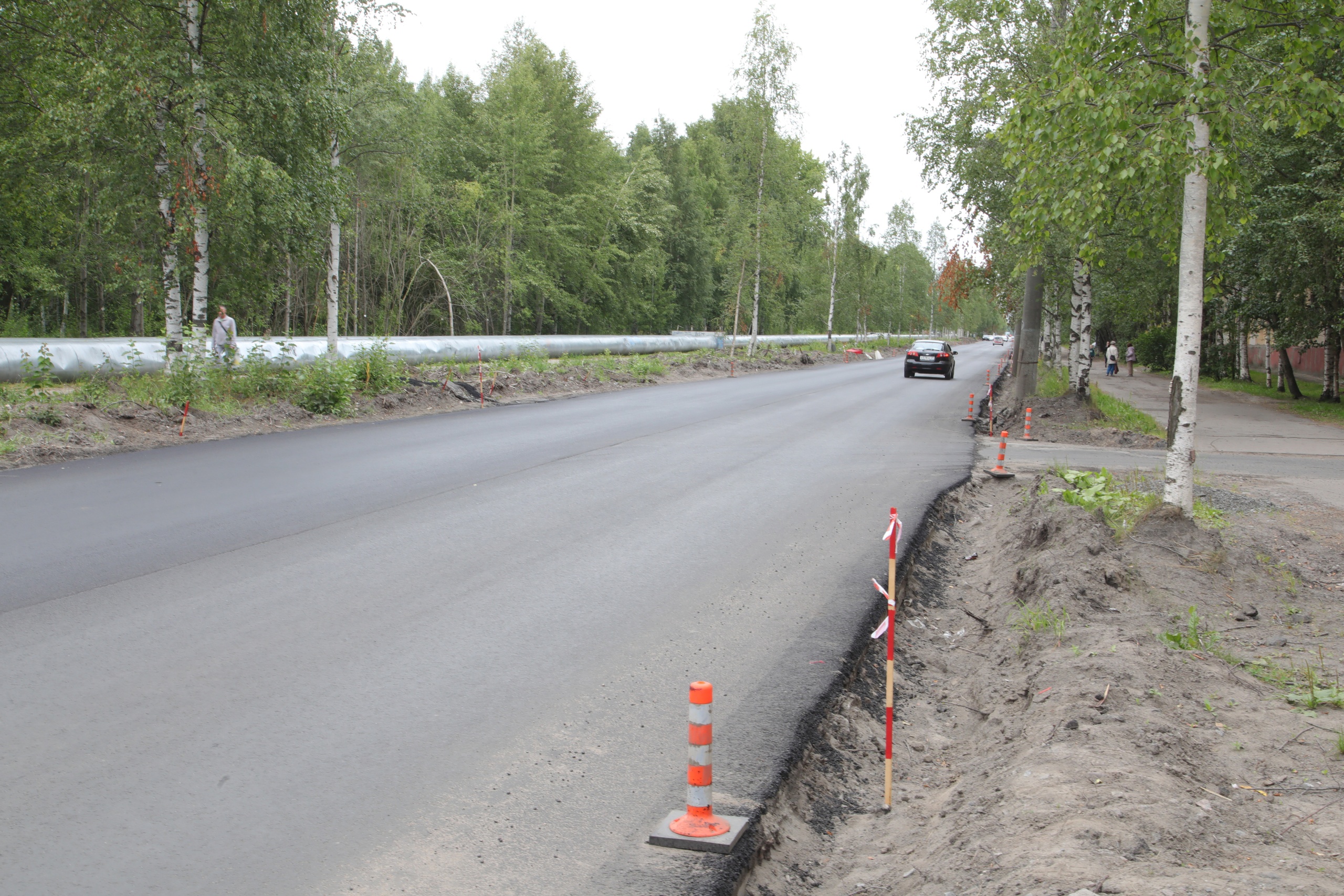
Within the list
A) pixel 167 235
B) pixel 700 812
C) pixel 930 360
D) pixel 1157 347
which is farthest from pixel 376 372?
pixel 1157 347

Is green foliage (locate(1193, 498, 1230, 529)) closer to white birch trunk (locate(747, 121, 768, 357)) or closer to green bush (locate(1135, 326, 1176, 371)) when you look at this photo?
white birch trunk (locate(747, 121, 768, 357))

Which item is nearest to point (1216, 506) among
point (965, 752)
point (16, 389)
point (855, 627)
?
point (855, 627)

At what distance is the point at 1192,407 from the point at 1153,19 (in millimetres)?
3645

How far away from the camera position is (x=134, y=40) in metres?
17.3

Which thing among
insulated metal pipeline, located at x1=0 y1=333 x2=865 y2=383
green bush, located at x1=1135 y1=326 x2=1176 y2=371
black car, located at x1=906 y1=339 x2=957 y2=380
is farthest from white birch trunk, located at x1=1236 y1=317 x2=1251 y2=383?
insulated metal pipeline, located at x1=0 y1=333 x2=865 y2=383

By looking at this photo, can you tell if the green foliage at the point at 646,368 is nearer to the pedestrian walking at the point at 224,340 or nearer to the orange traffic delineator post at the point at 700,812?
the pedestrian walking at the point at 224,340

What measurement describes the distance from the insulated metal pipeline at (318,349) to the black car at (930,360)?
12.5 meters

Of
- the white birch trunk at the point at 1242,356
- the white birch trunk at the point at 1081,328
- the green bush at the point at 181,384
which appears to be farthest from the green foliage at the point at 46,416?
the white birch trunk at the point at 1242,356

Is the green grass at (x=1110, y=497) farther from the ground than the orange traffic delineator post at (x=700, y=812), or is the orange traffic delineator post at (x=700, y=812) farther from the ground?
the green grass at (x=1110, y=497)

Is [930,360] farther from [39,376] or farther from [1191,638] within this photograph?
[1191,638]

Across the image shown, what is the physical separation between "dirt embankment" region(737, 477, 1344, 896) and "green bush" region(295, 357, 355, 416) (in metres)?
13.8

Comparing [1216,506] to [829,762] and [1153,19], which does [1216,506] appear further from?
[829,762]

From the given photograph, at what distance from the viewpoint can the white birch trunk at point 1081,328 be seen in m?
20.6

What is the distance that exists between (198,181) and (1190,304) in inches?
655
